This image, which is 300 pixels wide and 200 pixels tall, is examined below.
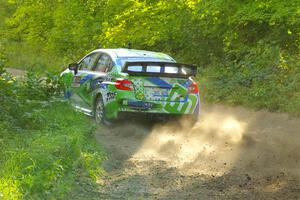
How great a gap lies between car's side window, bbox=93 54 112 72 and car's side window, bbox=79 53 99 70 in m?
0.24

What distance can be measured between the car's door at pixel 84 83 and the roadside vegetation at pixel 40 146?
717 mm

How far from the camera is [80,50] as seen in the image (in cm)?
2550

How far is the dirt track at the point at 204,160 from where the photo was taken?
22.5 ft

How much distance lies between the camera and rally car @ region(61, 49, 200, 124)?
1086cm

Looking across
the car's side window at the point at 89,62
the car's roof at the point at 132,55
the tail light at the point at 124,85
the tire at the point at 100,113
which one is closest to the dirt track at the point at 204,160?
the tire at the point at 100,113

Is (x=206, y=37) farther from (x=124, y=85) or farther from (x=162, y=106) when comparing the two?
(x=124, y=85)

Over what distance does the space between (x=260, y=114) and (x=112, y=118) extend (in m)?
3.84

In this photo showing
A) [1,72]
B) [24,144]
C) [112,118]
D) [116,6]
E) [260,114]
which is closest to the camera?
[24,144]

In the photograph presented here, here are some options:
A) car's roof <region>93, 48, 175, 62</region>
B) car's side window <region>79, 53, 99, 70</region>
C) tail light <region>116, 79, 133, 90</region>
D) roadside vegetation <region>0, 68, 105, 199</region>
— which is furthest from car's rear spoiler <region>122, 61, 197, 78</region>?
car's side window <region>79, 53, 99, 70</region>

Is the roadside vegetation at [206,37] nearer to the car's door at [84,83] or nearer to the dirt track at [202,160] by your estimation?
the car's door at [84,83]

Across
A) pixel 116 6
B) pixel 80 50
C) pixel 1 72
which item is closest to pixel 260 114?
pixel 1 72

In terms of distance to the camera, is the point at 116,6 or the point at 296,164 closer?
the point at 296,164

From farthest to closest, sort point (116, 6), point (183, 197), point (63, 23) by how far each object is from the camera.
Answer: point (63, 23) < point (116, 6) < point (183, 197)

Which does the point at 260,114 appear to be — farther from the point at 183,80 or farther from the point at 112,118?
the point at 112,118
